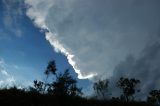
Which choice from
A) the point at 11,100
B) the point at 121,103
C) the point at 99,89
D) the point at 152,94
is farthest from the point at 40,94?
the point at 152,94

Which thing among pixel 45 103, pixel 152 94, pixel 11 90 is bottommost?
pixel 45 103

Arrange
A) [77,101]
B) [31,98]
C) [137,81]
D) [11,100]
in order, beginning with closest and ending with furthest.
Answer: [11,100] → [31,98] → [77,101] → [137,81]

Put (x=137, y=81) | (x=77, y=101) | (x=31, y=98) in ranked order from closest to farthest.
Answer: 1. (x=31, y=98)
2. (x=77, y=101)
3. (x=137, y=81)

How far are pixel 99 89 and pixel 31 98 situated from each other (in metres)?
70.4

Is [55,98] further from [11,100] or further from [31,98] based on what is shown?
[11,100]

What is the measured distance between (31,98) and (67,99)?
263 cm

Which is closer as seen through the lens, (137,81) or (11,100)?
(11,100)

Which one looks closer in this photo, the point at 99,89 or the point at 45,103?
the point at 45,103

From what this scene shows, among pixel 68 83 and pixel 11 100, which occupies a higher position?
pixel 68 83

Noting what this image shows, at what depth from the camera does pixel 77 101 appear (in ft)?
63.8

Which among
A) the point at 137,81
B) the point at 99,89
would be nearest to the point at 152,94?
the point at 137,81

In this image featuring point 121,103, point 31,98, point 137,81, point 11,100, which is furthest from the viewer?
point 137,81

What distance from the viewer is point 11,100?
17.1m

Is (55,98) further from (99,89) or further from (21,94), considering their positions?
(99,89)
